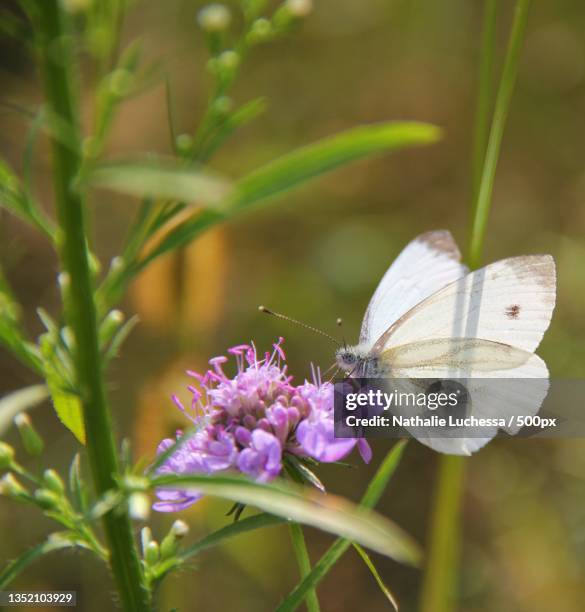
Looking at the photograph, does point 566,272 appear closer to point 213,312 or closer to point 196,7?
point 213,312

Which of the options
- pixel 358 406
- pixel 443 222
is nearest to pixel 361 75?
pixel 443 222

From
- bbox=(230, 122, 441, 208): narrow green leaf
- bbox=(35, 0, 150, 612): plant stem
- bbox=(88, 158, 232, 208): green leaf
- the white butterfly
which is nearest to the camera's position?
bbox=(88, 158, 232, 208): green leaf

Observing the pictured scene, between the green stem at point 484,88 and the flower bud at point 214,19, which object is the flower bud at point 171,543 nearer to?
the flower bud at point 214,19

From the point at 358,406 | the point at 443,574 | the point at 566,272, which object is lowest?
the point at 443,574

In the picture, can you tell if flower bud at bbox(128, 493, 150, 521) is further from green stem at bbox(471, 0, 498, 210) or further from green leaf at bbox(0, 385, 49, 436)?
green stem at bbox(471, 0, 498, 210)

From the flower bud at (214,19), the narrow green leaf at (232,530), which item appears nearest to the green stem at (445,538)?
the narrow green leaf at (232,530)

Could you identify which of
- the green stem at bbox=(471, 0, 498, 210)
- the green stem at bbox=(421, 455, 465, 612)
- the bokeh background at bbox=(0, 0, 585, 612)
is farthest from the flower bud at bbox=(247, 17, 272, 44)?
the bokeh background at bbox=(0, 0, 585, 612)

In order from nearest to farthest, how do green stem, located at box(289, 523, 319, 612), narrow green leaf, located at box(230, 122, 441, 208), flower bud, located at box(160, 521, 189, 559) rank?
narrow green leaf, located at box(230, 122, 441, 208) < flower bud, located at box(160, 521, 189, 559) < green stem, located at box(289, 523, 319, 612)

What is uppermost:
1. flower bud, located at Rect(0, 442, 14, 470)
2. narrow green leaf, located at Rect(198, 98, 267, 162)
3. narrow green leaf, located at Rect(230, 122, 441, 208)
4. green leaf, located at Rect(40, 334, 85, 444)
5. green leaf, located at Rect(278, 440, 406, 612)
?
narrow green leaf, located at Rect(198, 98, 267, 162)
